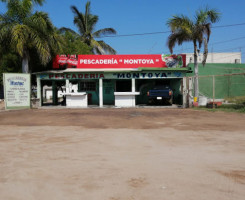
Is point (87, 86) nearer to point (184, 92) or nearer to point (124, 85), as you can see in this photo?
point (124, 85)

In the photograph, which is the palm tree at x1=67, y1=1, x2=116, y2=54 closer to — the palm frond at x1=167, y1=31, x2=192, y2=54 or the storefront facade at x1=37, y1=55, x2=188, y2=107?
the storefront facade at x1=37, y1=55, x2=188, y2=107

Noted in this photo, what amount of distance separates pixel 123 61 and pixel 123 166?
16.2m

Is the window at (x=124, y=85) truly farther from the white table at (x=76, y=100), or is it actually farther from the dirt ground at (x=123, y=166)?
the dirt ground at (x=123, y=166)

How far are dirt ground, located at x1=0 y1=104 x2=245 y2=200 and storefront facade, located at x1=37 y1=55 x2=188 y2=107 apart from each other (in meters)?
11.0

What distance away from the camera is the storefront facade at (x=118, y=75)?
17.4 metres

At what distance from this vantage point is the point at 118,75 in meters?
17.6

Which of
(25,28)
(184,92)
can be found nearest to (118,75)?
(184,92)

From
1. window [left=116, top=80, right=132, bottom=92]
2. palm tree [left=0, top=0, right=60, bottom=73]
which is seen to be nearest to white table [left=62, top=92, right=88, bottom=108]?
palm tree [left=0, top=0, right=60, bottom=73]

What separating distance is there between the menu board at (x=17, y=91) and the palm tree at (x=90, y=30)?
43.1 ft

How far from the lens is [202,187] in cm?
313

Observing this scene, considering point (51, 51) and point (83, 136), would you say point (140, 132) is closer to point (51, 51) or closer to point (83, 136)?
point (83, 136)

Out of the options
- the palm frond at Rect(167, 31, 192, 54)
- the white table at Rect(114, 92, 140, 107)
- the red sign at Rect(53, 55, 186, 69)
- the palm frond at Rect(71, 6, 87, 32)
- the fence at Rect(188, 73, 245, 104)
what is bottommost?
the white table at Rect(114, 92, 140, 107)

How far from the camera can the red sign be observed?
63.5ft

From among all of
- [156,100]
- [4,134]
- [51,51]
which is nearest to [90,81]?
[51,51]
